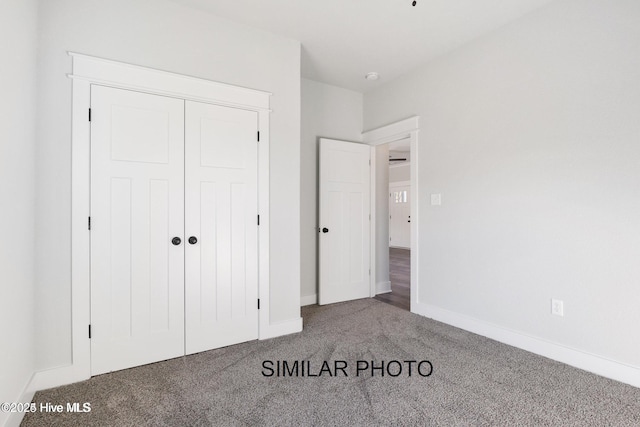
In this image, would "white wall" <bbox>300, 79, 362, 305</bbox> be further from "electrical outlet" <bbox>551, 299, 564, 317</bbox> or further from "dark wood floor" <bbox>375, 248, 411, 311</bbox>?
"electrical outlet" <bbox>551, 299, 564, 317</bbox>

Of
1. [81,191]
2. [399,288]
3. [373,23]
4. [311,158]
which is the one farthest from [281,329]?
[373,23]

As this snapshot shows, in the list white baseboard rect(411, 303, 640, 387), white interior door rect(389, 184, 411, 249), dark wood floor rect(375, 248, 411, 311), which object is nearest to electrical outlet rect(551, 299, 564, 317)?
white baseboard rect(411, 303, 640, 387)

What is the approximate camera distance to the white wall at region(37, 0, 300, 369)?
1964 millimetres

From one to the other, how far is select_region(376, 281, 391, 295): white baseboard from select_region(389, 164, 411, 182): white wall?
6007 millimetres

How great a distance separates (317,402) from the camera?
178cm

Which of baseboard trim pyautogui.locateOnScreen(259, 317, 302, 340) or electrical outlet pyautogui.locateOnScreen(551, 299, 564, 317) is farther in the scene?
baseboard trim pyautogui.locateOnScreen(259, 317, 302, 340)

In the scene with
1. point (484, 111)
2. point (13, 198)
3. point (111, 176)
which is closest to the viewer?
point (13, 198)

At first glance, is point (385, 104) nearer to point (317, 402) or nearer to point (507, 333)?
point (507, 333)

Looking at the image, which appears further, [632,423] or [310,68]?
Result: [310,68]

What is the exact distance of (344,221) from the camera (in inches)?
154

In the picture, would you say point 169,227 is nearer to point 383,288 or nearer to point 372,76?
point 372,76

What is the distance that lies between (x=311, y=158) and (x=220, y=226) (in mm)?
1664

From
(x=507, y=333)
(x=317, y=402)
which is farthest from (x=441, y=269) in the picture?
(x=317, y=402)

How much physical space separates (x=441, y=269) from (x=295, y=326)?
1636 millimetres
